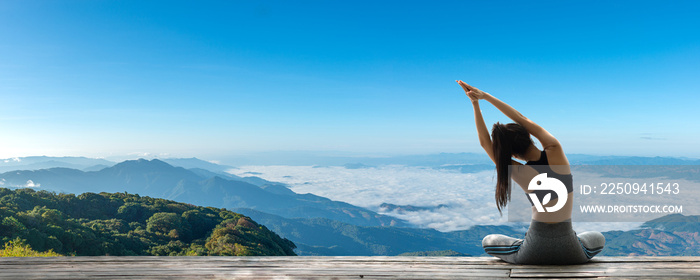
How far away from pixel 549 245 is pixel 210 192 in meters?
188

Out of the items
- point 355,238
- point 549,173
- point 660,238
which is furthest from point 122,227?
point 660,238

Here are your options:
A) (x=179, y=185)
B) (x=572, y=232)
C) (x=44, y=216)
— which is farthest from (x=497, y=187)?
(x=179, y=185)

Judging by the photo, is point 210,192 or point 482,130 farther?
point 210,192

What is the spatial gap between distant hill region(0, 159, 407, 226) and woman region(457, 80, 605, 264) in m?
134

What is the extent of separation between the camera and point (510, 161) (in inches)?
102

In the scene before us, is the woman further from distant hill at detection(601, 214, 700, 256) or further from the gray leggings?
distant hill at detection(601, 214, 700, 256)

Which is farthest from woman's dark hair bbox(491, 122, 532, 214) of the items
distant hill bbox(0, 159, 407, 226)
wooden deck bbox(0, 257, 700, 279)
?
distant hill bbox(0, 159, 407, 226)

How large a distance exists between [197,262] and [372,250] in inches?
3249

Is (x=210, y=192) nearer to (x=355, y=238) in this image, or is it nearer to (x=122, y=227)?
(x=355, y=238)

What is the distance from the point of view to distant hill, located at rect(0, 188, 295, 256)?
1677cm

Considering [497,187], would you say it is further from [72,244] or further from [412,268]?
[72,244]

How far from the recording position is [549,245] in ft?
9.21

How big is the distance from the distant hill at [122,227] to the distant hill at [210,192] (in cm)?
10997

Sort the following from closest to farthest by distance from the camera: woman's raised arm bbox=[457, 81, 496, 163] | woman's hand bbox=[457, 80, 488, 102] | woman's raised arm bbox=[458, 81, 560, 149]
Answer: woman's raised arm bbox=[458, 81, 560, 149], woman's raised arm bbox=[457, 81, 496, 163], woman's hand bbox=[457, 80, 488, 102]
